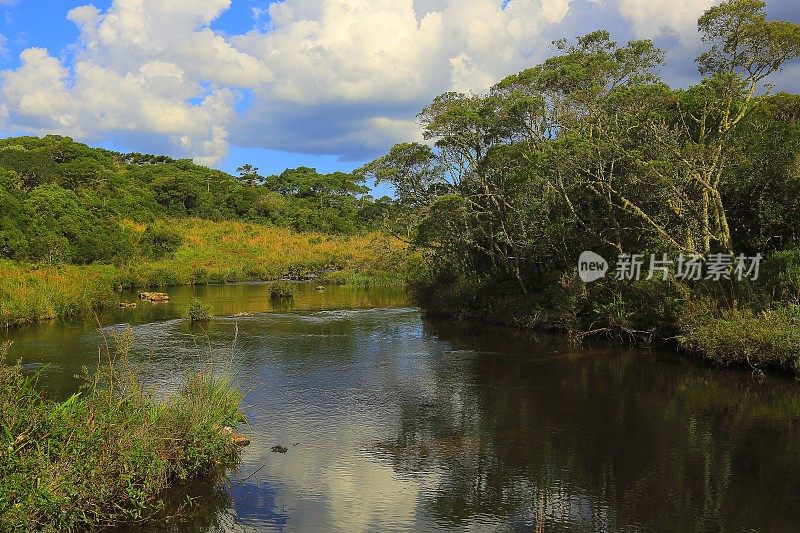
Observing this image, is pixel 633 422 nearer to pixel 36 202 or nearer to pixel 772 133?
pixel 772 133

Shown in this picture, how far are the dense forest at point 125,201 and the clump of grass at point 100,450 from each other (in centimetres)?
2769

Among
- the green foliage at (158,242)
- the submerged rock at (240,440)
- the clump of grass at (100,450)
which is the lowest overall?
the submerged rock at (240,440)

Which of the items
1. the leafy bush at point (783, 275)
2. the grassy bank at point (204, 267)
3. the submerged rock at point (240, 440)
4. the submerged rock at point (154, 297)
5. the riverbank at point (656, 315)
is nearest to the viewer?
the submerged rock at point (240, 440)

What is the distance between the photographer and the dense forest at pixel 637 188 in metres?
19.3

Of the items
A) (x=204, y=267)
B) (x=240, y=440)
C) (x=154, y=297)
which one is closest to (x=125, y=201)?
(x=204, y=267)

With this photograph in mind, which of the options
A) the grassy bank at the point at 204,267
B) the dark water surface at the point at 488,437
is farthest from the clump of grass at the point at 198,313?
the grassy bank at the point at 204,267

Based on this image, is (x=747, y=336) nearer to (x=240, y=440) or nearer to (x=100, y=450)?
(x=240, y=440)

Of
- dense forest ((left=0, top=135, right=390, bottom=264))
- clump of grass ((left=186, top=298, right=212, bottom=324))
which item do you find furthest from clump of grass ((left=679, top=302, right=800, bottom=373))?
dense forest ((left=0, top=135, right=390, bottom=264))

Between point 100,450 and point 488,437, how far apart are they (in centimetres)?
727

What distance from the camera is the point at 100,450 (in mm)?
8219

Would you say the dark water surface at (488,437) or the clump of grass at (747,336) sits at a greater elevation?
the clump of grass at (747,336)

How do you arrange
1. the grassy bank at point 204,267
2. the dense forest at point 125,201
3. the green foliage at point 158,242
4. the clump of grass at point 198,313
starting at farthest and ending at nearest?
the green foliage at point 158,242, the dense forest at point 125,201, the grassy bank at point 204,267, the clump of grass at point 198,313

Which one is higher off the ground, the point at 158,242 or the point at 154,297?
the point at 158,242

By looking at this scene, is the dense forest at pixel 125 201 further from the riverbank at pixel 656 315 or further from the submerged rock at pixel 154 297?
the riverbank at pixel 656 315
